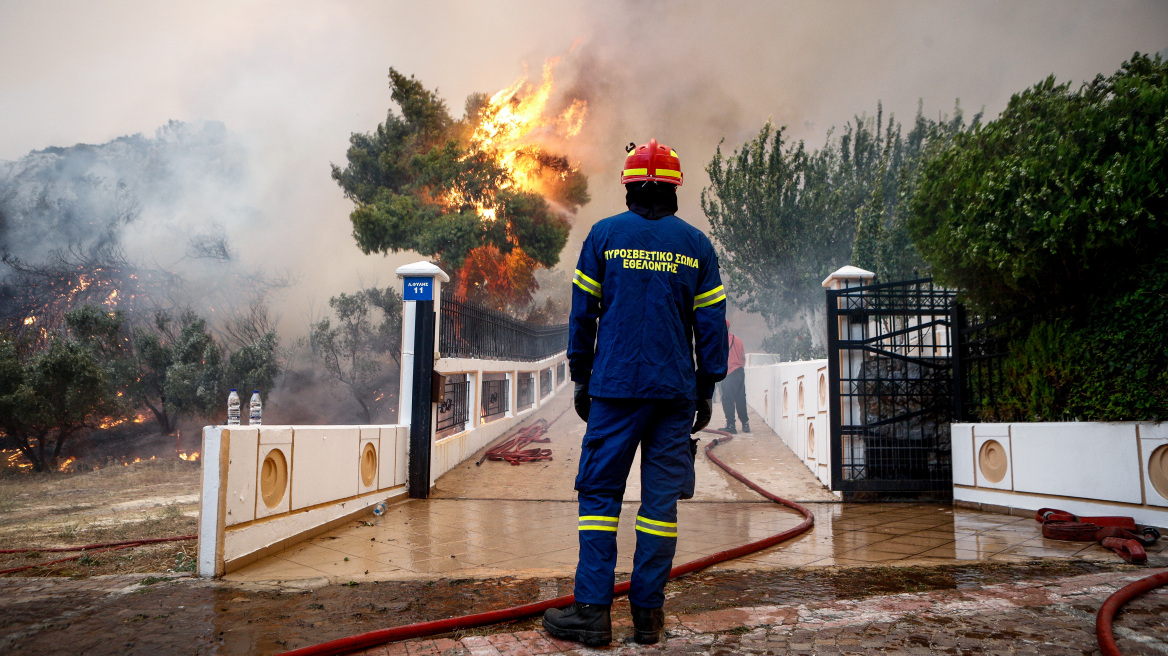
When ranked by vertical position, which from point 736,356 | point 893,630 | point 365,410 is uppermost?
point 736,356

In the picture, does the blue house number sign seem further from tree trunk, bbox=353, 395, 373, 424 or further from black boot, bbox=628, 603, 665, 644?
tree trunk, bbox=353, 395, 373, 424

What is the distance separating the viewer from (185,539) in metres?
4.45

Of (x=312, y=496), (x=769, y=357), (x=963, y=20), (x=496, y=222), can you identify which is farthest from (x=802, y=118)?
(x=312, y=496)

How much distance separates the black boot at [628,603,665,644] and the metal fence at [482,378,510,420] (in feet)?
27.0

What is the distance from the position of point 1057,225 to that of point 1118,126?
759mm

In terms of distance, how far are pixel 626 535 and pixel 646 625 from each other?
2504 mm

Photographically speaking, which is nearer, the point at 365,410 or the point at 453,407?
the point at 453,407

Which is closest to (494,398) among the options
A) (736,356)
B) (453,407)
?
(453,407)

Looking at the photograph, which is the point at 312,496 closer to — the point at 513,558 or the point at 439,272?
the point at 513,558

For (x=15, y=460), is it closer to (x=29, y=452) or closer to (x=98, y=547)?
(x=29, y=452)

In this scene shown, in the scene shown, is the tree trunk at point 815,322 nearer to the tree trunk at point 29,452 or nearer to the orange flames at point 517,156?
the orange flames at point 517,156

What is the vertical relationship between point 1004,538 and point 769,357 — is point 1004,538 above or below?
below

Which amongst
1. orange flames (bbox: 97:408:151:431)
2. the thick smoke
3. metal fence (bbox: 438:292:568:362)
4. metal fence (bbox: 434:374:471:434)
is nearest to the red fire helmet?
metal fence (bbox: 438:292:568:362)

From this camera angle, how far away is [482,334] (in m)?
10.3
